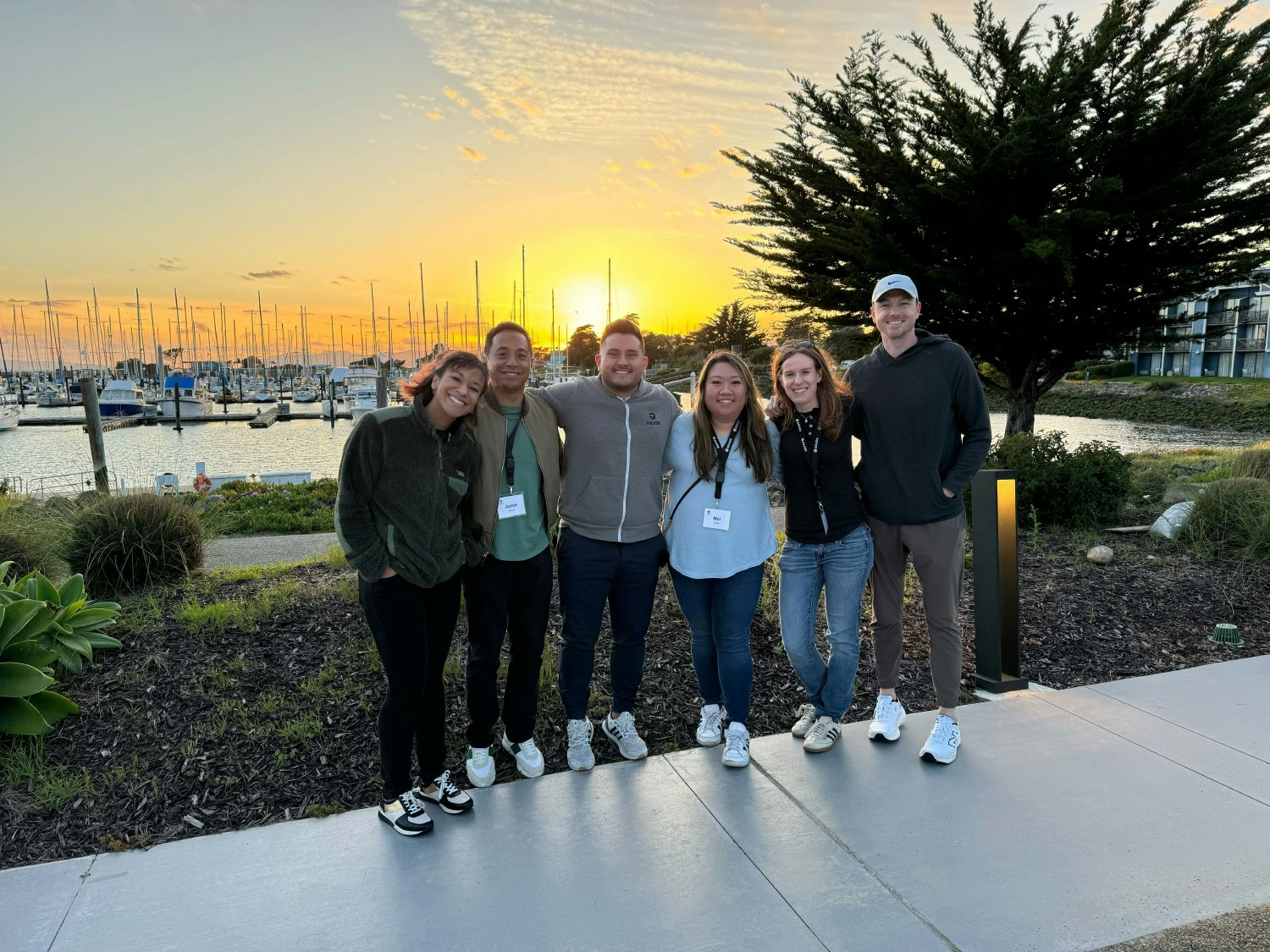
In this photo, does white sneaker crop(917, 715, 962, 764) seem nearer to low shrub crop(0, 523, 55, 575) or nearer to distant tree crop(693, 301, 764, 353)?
low shrub crop(0, 523, 55, 575)

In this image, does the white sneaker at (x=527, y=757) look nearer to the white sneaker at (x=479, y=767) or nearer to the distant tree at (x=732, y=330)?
the white sneaker at (x=479, y=767)

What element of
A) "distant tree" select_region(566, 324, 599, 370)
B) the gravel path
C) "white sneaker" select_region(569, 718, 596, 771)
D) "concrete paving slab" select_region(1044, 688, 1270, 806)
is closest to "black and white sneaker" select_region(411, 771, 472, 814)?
"white sneaker" select_region(569, 718, 596, 771)

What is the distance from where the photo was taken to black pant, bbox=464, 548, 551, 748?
11.2 feet

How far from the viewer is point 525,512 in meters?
3.42

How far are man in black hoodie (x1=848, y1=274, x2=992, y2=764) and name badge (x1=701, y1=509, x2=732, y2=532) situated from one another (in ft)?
2.49

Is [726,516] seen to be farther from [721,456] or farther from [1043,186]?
[1043,186]

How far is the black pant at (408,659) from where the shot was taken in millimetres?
3018

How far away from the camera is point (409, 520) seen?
302cm

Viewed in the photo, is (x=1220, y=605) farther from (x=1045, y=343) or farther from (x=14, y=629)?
(x=14, y=629)

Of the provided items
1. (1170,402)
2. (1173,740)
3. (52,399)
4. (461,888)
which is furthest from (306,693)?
(52,399)

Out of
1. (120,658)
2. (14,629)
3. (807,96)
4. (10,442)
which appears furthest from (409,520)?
(10,442)

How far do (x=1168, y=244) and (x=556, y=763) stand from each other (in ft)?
39.5

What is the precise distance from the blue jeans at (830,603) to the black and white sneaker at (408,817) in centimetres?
181

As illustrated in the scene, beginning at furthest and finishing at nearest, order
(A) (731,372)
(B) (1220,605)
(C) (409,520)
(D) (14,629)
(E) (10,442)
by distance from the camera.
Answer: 1. (E) (10,442)
2. (B) (1220,605)
3. (D) (14,629)
4. (A) (731,372)
5. (C) (409,520)
